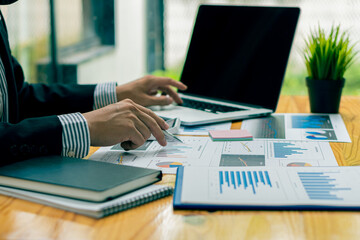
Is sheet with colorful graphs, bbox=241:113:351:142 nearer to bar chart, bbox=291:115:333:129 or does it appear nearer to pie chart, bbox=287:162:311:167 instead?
bar chart, bbox=291:115:333:129

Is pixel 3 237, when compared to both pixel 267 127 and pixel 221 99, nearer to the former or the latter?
pixel 267 127

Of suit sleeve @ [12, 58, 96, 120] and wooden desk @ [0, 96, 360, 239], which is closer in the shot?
wooden desk @ [0, 96, 360, 239]

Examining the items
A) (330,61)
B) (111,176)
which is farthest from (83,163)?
(330,61)

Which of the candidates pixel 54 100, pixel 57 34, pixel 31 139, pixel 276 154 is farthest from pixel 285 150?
pixel 57 34

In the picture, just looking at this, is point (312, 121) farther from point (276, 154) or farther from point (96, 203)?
point (96, 203)

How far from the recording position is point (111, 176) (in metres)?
0.69

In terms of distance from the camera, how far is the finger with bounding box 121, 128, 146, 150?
0.90m

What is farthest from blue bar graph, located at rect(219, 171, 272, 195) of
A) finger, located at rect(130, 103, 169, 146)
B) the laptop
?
the laptop

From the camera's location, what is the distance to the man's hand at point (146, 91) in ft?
4.29

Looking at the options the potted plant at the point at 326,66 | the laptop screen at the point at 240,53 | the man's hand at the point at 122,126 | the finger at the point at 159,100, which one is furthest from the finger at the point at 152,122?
the potted plant at the point at 326,66

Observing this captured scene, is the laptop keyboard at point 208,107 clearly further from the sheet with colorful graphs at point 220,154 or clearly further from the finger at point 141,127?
the finger at point 141,127

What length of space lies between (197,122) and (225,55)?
14.3 inches

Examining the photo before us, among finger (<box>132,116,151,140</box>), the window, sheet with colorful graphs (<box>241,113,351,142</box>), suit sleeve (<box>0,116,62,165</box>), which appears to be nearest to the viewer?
suit sleeve (<box>0,116,62,165</box>)

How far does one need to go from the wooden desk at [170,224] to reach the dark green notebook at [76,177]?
3 centimetres
